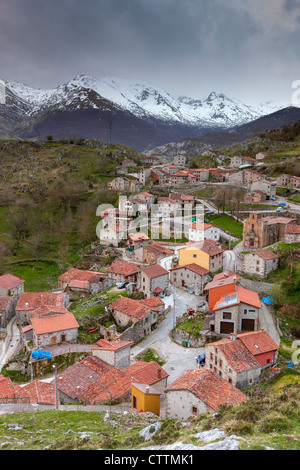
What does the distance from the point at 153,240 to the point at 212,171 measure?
35.4m

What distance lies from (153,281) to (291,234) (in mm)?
17933

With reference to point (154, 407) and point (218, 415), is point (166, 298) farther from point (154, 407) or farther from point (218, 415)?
point (218, 415)

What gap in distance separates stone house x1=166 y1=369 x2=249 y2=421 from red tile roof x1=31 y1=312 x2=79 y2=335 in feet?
47.2

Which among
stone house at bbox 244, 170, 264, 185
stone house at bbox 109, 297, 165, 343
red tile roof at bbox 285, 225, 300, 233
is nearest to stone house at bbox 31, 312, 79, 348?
stone house at bbox 109, 297, 165, 343

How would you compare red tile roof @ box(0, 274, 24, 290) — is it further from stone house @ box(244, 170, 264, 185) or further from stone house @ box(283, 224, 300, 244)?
stone house @ box(244, 170, 264, 185)

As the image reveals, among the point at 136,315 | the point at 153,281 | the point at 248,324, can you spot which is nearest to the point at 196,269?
the point at 153,281

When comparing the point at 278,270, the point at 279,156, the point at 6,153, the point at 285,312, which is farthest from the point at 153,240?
the point at 6,153

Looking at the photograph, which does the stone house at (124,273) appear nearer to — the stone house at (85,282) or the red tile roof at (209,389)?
the stone house at (85,282)

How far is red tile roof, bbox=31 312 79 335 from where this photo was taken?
2896cm

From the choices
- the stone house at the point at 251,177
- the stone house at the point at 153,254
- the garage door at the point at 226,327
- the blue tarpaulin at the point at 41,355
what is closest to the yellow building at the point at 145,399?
the blue tarpaulin at the point at 41,355

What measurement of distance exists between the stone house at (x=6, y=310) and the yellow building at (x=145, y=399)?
23407mm

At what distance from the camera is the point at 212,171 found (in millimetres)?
83250

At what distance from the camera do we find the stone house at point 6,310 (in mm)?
36719

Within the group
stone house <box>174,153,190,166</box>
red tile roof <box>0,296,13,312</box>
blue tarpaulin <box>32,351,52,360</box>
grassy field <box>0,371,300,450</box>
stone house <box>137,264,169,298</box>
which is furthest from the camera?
stone house <box>174,153,190,166</box>
